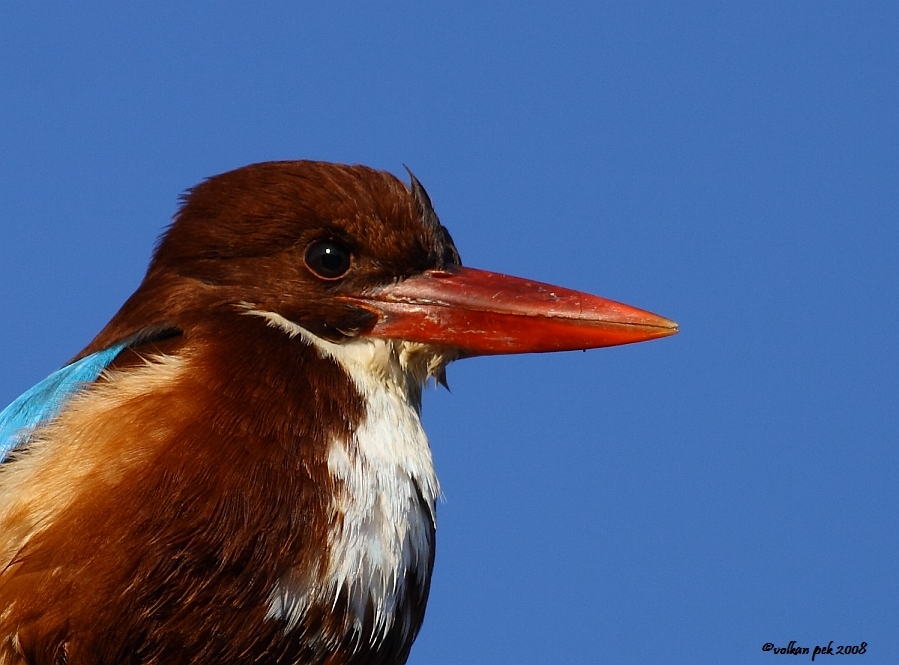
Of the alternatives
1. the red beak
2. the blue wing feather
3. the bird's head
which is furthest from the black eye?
the blue wing feather

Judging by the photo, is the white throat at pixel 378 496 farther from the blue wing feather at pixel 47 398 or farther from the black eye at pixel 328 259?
the blue wing feather at pixel 47 398

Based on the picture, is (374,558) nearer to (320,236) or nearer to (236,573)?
(236,573)

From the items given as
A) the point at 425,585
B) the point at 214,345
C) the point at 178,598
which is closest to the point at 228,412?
the point at 214,345

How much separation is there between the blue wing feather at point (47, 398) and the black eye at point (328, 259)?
0.74 meters

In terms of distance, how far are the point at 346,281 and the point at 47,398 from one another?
3.75 feet

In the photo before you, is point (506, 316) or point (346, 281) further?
point (506, 316)

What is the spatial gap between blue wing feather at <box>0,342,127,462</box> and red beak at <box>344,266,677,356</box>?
40.9 inches

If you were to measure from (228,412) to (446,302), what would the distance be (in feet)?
3.38

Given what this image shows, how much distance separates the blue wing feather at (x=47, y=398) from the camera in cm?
491

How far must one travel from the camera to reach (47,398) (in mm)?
5000

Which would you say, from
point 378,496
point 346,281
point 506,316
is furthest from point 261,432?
point 506,316

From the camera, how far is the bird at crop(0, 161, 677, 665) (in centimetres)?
444

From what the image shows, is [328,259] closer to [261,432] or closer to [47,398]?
[261,432]

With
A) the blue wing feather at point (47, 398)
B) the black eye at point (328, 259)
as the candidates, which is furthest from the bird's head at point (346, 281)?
the blue wing feather at point (47, 398)
